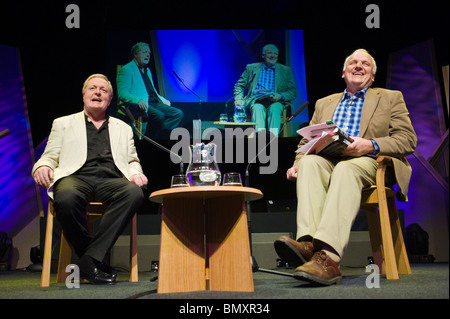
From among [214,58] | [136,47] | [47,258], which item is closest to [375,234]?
[47,258]

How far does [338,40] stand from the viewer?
470 cm

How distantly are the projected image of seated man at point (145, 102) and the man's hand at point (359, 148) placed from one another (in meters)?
2.51

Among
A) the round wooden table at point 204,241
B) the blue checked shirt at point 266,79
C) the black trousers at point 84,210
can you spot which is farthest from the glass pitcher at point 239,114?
the round wooden table at point 204,241

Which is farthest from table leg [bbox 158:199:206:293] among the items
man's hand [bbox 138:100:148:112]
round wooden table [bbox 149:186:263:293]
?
man's hand [bbox 138:100:148:112]

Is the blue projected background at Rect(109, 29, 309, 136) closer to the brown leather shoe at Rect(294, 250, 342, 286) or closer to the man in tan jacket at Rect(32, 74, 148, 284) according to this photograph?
the man in tan jacket at Rect(32, 74, 148, 284)

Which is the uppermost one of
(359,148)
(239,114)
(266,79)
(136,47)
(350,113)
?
(136,47)

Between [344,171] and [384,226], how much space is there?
375 millimetres

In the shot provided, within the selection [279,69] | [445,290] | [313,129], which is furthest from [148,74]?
[445,290]

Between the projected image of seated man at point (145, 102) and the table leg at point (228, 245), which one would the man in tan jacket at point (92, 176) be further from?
the projected image of seated man at point (145, 102)

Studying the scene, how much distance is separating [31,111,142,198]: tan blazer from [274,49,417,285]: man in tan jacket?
1.04 metres

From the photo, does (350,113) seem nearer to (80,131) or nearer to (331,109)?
(331,109)

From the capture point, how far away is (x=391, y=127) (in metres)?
2.38

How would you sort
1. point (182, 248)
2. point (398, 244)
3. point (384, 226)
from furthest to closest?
point (398, 244), point (384, 226), point (182, 248)

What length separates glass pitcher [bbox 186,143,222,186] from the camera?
1954 mm
